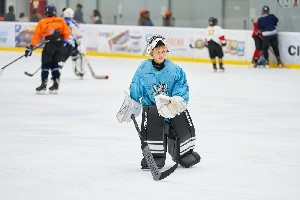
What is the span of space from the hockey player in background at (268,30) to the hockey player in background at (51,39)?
7789 mm

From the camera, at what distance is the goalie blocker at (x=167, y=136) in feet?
25.7

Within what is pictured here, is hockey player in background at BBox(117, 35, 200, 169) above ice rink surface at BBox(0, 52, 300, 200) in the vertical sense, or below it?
above

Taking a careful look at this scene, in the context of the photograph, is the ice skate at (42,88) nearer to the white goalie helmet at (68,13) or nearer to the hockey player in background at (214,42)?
the white goalie helmet at (68,13)

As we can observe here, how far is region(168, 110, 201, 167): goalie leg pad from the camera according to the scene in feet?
25.8

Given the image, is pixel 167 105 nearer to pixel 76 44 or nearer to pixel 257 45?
pixel 76 44

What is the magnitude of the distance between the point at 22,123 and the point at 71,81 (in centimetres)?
712

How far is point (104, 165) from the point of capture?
8.11 metres

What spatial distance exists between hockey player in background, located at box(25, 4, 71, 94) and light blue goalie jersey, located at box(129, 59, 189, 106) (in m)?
7.47

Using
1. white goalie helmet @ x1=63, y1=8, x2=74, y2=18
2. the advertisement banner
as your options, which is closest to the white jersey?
the advertisement banner

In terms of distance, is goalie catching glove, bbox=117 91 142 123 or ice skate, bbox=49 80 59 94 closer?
goalie catching glove, bbox=117 91 142 123

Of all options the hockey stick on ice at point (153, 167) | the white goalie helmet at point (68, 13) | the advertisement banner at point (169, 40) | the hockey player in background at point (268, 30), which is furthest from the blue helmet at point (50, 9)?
the hockey player in background at point (268, 30)

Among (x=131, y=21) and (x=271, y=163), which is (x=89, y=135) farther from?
(x=131, y=21)

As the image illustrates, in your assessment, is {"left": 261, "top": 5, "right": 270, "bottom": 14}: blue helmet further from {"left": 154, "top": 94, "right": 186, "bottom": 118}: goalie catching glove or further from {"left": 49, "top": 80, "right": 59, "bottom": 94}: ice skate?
{"left": 154, "top": 94, "right": 186, "bottom": 118}: goalie catching glove

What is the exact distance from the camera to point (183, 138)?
7.90 metres
